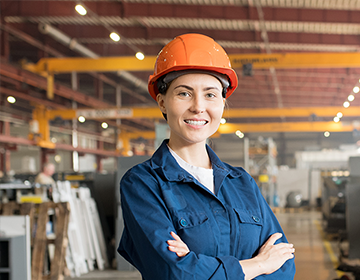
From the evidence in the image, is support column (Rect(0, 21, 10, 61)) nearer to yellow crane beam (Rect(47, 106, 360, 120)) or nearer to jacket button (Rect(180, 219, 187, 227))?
yellow crane beam (Rect(47, 106, 360, 120))

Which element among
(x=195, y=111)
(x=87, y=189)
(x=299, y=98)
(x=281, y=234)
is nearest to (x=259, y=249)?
(x=281, y=234)

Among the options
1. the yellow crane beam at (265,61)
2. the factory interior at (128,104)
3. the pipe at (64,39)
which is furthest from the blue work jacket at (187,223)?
the pipe at (64,39)

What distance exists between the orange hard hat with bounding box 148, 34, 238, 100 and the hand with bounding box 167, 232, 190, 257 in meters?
0.60

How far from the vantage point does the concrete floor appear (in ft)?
19.6

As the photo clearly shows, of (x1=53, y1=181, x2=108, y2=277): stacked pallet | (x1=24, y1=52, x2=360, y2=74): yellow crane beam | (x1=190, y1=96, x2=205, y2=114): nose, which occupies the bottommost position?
(x1=53, y1=181, x2=108, y2=277): stacked pallet

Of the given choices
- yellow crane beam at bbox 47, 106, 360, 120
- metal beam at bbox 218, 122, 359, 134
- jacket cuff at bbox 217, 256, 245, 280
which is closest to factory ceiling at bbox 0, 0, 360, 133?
yellow crane beam at bbox 47, 106, 360, 120

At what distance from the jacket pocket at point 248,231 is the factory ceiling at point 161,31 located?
8.25 metres

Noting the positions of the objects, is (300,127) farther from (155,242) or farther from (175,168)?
(155,242)

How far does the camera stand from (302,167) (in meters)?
18.4

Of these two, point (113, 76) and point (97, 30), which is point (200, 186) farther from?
point (113, 76)

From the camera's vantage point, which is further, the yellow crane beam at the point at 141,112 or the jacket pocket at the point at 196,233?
the yellow crane beam at the point at 141,112

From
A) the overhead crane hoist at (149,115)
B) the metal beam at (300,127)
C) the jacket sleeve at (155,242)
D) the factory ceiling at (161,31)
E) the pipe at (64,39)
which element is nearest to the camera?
the jacket sleeve at (155,242)

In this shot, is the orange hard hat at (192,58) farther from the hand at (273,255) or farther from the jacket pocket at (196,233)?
the hand at (273,255)

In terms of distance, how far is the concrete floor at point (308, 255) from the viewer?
5984 mm
